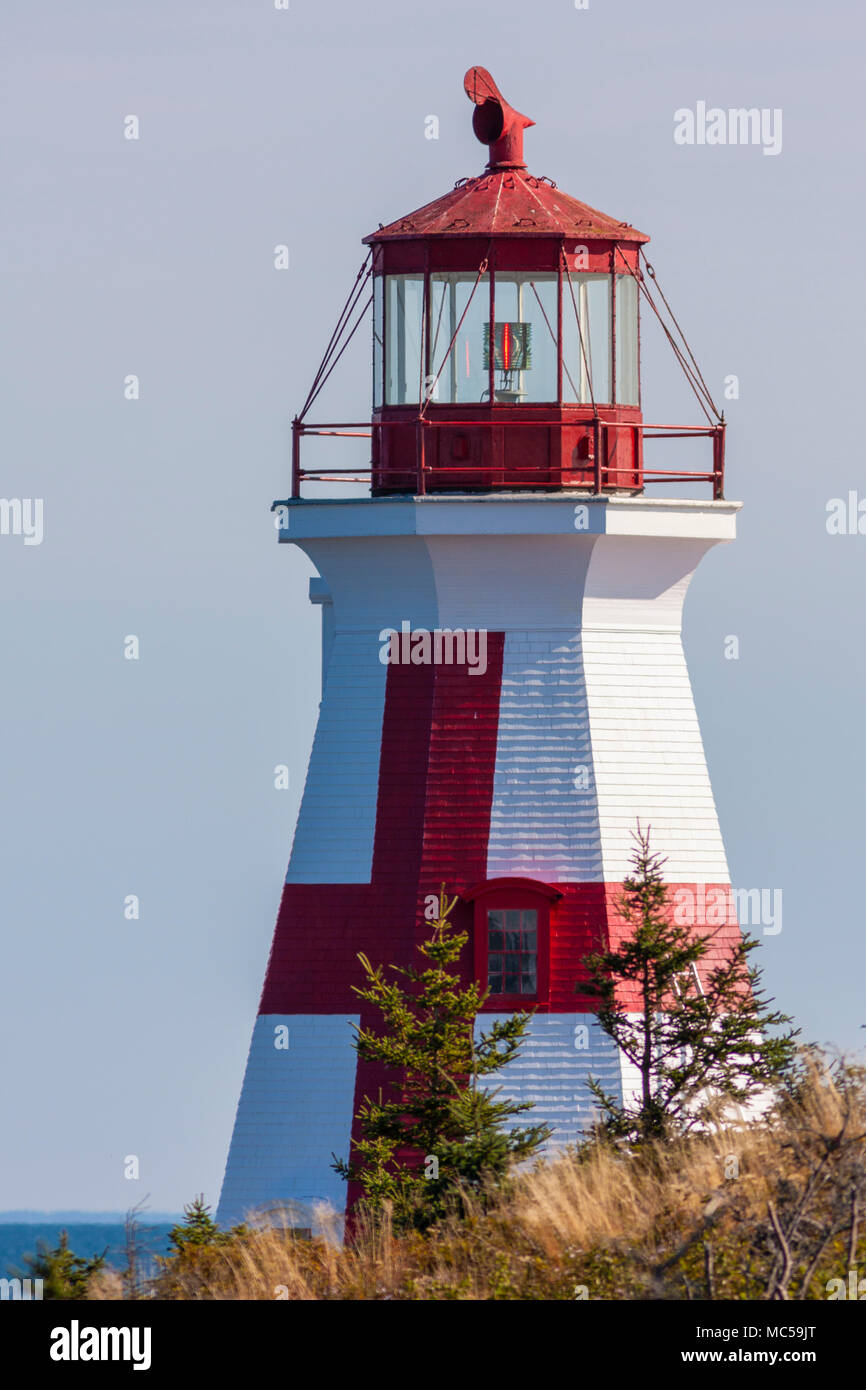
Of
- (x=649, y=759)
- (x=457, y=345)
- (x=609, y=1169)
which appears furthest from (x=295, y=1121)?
(x=457, y=345)

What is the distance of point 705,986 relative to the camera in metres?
25.0

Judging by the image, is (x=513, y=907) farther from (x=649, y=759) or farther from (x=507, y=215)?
(x=507, y=215)

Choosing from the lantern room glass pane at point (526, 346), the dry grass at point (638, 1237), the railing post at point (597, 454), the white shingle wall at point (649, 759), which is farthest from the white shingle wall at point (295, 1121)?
the lantern room glass pane at point (526, 346)

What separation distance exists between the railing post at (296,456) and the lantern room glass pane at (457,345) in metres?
1.22

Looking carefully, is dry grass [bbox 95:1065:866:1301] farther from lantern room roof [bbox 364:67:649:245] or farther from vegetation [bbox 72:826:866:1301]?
lantern room roof [bbox 364:67:649:245]

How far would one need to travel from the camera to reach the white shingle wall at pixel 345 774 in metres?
25.7

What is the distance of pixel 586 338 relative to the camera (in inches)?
Answer: 1024

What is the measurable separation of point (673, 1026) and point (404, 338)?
622cm

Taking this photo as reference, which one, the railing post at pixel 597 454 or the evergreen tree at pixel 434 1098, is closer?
the evergreen tree at pixel 434 1098

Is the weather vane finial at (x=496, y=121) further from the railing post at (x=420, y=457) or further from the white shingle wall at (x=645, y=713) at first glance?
the white shingle wall at (x=645, y=713)

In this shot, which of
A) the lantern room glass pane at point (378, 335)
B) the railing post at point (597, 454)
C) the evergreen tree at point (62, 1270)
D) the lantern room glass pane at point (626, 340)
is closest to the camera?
the evergreen tree at point (62, 1270)

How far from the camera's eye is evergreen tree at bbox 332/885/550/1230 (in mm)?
22688

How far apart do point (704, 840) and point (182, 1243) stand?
5.85m
